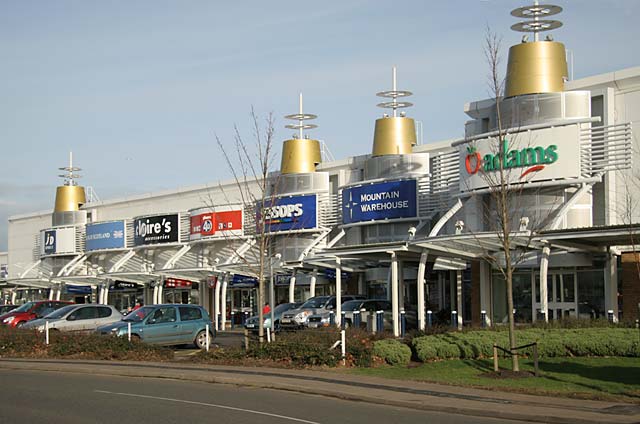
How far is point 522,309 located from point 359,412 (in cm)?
2117

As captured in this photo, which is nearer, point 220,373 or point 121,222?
point 220,373

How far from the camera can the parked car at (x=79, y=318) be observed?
105ft

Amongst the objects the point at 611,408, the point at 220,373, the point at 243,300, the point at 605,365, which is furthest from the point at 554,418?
the point at 243,300

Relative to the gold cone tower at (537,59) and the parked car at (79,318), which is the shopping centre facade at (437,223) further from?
the parked car at (79,318)

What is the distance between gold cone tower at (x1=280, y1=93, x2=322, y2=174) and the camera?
1913 inches

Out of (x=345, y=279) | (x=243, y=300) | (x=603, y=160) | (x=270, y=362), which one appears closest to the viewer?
(x=270, y=362)

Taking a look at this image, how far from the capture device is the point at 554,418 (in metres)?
13.9

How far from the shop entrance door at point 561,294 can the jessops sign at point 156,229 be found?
27.9 meters

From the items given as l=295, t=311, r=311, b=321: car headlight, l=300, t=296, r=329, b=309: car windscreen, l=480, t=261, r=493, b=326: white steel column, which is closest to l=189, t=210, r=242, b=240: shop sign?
l=300, t=296, r=329, b=309: car windscreen

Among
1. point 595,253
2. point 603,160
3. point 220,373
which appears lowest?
point 220,373

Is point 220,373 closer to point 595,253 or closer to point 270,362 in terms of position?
point 270,362

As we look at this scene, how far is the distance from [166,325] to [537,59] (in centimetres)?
1725

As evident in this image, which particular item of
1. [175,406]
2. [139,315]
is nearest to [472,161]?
[139,315]

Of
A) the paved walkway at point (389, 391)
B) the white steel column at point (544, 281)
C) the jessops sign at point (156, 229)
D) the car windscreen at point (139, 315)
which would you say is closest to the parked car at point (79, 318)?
the car windscreen at point (139, 315)
